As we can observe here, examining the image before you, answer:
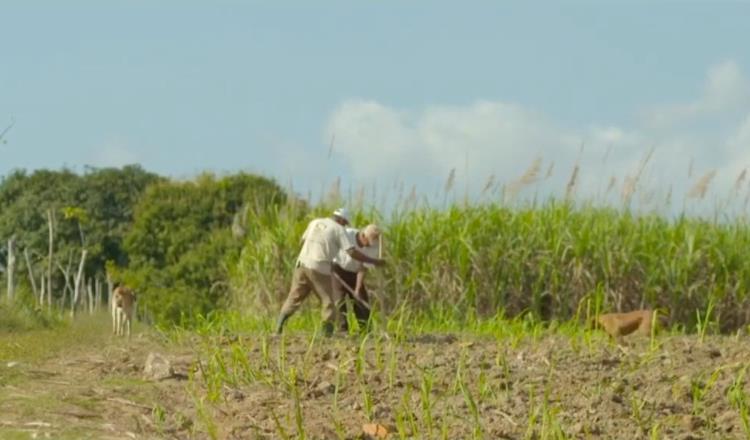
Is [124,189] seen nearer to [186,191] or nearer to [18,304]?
[186,191]

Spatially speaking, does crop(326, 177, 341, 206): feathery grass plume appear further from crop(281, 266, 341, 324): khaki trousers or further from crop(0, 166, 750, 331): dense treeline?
crop(281, 266, 341, 324): khaki trousers

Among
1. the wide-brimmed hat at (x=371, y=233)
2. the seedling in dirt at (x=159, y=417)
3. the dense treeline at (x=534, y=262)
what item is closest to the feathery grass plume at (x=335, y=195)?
the dense treeline at (x=534, y=262)

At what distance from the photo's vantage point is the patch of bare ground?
25.3 feet

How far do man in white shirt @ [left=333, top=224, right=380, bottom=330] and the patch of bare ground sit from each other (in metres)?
3.64

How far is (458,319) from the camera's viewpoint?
19.1 m

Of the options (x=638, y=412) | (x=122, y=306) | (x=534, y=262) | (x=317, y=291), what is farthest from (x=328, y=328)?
(x=638, y=412)

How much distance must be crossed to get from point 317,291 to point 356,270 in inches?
37.2

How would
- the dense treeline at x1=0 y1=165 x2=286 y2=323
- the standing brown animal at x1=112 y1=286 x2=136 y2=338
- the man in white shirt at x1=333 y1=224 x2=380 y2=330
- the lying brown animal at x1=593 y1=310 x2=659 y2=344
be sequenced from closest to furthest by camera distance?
the man in white shirt at x1=333 y1=224 x2=380 y2=330 → the lying brown animal at x1=593 y1=310 x2=659 y2=344 → the standing brown animal at x1=112 y1=286 x2=136 y2=338 → the dense treeline at x1=0 y1=165 x2=286 y2=323

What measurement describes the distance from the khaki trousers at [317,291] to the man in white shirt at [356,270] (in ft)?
0.87

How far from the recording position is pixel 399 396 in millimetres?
8648

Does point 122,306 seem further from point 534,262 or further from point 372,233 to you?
point 534,262

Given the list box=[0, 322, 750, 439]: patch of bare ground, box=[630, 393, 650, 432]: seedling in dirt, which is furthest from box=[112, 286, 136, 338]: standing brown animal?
box=[630, 393, 650, 432]: seedling in dirt

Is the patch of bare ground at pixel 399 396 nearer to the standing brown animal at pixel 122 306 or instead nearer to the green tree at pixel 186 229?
the standing brown animal at pixel 122 306

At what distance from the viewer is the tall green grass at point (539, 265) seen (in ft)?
64.1
